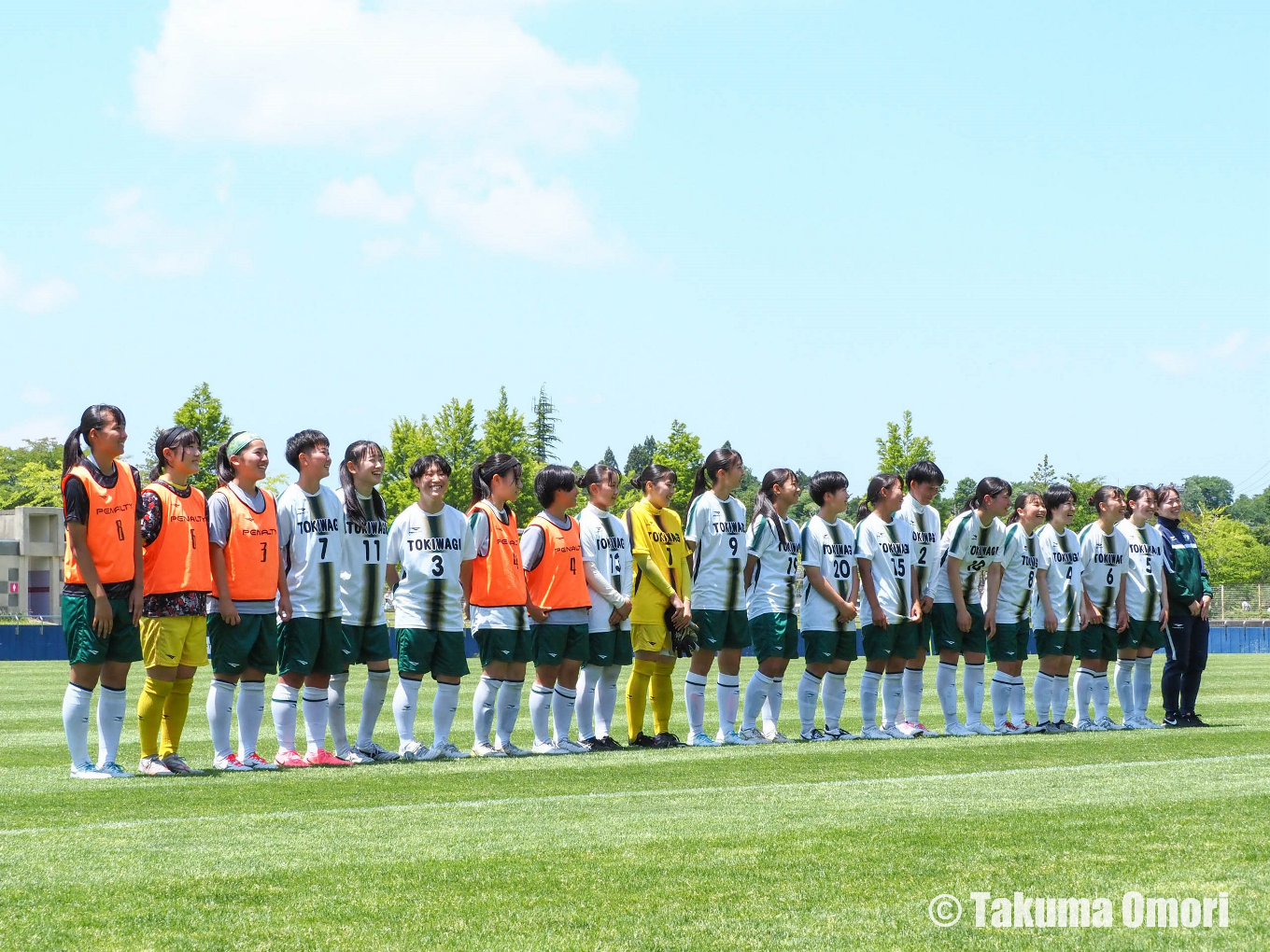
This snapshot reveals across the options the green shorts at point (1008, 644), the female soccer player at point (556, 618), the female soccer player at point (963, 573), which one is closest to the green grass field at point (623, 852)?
the female soccer player at point (556, 618)

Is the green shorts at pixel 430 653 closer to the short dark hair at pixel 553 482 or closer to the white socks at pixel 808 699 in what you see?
the short dark hair at pixel 553 482

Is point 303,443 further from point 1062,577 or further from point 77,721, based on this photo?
point 1062,577

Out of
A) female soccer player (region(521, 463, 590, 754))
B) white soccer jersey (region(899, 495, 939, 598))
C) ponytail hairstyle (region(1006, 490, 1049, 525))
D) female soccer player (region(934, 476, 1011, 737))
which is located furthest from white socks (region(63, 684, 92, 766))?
ponytail hairstyle (region(1006, 490, 1049, 525))

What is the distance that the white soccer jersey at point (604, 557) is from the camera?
1050 centimetres

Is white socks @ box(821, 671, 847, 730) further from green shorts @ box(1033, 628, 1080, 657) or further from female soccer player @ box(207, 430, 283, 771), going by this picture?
female soccer player @ box(207, 430, 283, 771)

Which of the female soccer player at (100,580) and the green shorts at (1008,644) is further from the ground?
the female soccer player at (100,580)

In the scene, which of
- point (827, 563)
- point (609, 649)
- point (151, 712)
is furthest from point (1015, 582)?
point (151, 712)

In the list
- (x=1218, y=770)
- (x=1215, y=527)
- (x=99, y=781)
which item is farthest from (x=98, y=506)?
(x=1215, y=527)

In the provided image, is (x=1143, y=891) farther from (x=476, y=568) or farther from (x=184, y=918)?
(x=476, y=568)

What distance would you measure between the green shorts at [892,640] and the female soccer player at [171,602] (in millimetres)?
5459

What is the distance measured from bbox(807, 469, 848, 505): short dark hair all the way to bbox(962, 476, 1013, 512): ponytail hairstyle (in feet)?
3.99

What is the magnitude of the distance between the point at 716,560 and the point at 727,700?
1.13 m

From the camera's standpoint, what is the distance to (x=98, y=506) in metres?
8.34

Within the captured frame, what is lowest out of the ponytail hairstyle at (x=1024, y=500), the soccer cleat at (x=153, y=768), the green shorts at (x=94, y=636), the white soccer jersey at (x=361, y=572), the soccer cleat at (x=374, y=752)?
the soccer cleat at (x=374, y=752)
